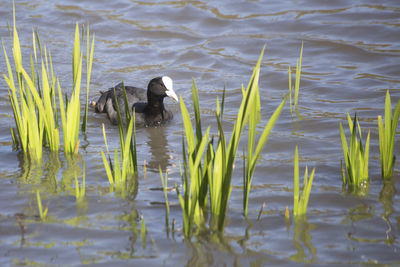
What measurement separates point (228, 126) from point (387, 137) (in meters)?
2.44

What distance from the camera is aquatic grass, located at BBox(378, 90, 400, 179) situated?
378cm

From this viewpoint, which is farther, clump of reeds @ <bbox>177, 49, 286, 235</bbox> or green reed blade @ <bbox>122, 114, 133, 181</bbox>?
green reed blade @ <bbox>122, 114, 133, 181</bbox>

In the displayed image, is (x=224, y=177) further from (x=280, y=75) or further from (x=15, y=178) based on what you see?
(x=280, y=75)

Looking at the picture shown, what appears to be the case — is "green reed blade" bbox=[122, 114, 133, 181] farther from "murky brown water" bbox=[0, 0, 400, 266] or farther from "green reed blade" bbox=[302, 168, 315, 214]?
"green reed blade" bbox=[302, 168, 315, 214]

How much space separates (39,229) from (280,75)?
15.0 ft

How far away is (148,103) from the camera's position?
6.74 m

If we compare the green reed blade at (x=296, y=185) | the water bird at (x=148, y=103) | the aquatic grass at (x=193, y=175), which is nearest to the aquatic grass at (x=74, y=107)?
the aquatic grass at (x=193, y=175)

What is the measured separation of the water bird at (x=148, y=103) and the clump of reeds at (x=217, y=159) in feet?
9.56

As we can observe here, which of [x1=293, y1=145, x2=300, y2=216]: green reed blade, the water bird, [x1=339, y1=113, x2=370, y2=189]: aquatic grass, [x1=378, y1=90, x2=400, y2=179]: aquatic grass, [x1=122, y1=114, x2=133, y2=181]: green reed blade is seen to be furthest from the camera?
the water bird

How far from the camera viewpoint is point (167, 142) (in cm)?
592

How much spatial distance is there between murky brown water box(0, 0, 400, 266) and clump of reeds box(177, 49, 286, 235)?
24cm

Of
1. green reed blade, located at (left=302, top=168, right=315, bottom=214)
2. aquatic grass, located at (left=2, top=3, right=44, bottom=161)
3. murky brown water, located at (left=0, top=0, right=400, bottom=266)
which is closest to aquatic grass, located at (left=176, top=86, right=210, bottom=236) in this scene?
murky brown water, located at (left=0, top=0, right=400, bottom=266)

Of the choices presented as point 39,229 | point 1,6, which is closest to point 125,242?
point 39,229

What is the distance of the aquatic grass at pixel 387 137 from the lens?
3.78 m
